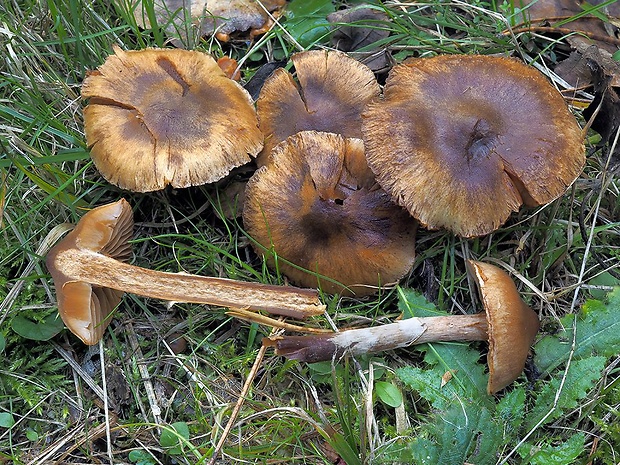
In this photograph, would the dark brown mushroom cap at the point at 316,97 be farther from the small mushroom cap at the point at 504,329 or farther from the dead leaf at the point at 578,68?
the dead leaf at the point at 578,68

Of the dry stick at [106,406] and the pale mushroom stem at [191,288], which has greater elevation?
the pale mushroom stem at [191,288]

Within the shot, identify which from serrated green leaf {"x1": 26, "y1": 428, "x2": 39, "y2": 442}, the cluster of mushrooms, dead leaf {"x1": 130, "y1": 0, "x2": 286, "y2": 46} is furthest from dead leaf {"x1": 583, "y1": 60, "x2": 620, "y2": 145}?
serrated green leaf {"x1": 26, "y1": 428, "x2": 39, "y2": 442}

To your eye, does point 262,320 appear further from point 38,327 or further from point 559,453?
point 559,453

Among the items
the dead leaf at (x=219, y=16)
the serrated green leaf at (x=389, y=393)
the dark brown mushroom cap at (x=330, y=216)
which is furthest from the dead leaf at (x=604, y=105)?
the dead leaf at (x=219, y=16)

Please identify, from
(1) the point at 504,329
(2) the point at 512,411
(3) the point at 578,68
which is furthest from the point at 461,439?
(3) the point at 578,68

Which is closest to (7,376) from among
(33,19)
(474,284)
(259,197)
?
(259,197)

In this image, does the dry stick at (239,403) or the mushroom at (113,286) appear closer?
the dry stick at (239,403)
